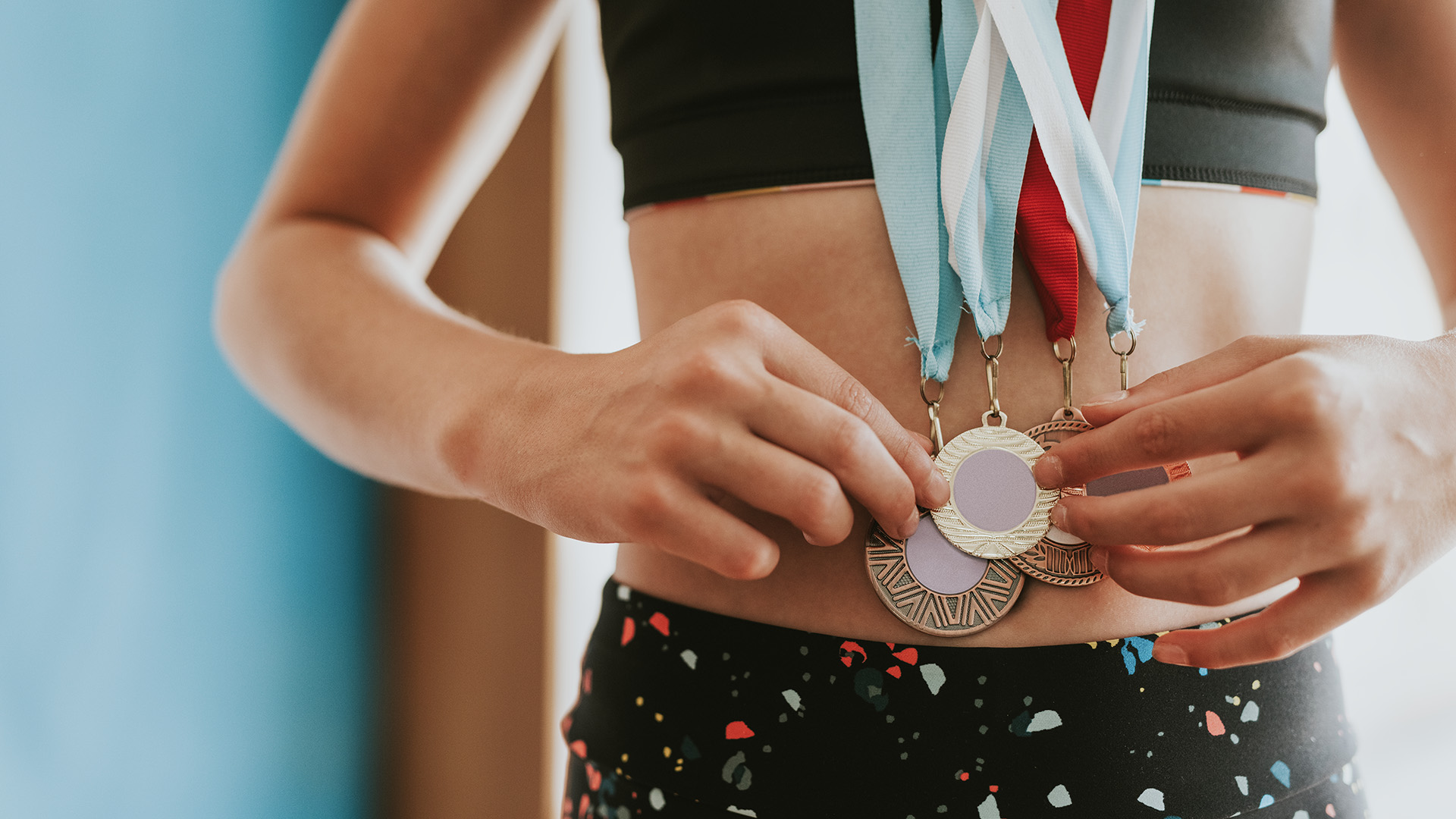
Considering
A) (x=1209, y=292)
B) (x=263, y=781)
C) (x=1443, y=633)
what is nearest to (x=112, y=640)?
(x=263, y=781)

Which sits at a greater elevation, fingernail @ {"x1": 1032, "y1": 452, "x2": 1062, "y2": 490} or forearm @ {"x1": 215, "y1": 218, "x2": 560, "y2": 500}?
forearm @ {"x1": 215, "y1": 218, "x2": 560, "y2": 500}

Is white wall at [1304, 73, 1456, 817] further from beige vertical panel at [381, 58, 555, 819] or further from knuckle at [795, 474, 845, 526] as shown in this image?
beige vertical panel at [381, 58, 555, 819]

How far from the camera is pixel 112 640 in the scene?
1.14 m

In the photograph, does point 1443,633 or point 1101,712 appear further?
point 1443,633

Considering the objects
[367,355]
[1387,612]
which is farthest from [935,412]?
[1387,612]

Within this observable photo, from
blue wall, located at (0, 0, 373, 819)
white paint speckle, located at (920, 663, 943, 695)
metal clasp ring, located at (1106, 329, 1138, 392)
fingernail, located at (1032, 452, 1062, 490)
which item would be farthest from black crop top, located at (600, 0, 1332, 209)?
blue wall, located at (0, 0, 373, 819)

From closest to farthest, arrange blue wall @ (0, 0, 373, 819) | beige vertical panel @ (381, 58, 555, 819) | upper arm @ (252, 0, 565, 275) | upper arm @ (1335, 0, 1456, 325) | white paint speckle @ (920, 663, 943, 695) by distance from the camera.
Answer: white paint speckle @ (920, 663, 943, 695) → upper arm @ (1335, 0, 1456, 325) → upper arm @ (252, 0, 565, 275) → blue wall @ (0, 0, 373, 819) → beige vertical panel @ (381, 58, 555, 819)

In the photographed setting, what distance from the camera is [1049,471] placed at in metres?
0.47

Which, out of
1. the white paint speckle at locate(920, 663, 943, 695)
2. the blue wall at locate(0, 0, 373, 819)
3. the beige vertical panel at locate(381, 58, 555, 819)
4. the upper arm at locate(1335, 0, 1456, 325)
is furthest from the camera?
the beige vertical panel at locate(381, 58, 555, 819)

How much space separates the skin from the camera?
40 centimetres

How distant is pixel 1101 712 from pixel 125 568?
128 cm

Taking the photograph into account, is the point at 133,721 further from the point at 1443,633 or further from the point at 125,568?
the point at 1443,633

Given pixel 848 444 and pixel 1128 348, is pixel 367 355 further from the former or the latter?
pixel 1128 348

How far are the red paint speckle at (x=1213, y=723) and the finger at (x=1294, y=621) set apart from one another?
0.07 metres
